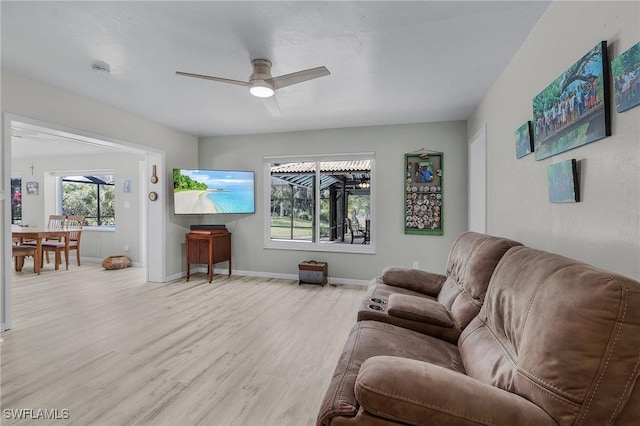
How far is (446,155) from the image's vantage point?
4.32m

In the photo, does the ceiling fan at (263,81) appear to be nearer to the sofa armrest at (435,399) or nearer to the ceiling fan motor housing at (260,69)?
the ceiling fan motor housing at (260,69)

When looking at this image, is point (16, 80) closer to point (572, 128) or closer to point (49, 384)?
point (49, 384)

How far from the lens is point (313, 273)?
4.61 metres

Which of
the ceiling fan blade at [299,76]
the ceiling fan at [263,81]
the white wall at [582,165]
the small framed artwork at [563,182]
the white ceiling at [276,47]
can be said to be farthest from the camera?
the ceiling fan at [263,81]

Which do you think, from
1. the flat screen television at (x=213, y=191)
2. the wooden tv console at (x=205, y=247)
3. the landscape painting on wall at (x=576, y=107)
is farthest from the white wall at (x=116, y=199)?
the landscape painting on wall at (x=576, y=107)

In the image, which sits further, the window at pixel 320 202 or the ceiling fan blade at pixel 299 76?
the window at pixel 320 202

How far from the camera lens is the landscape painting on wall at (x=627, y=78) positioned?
1.12 metres

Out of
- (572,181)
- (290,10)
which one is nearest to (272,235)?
(290,10)

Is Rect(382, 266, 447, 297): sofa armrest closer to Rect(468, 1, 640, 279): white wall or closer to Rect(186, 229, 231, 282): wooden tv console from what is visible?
Rect(468, 1, 640, 279): white wall

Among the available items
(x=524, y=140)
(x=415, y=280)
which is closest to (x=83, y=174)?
(x=415, y=280)

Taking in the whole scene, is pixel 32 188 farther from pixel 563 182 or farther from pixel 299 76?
pixel 563 182

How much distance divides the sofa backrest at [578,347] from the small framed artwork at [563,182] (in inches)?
23.2

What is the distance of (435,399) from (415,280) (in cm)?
182

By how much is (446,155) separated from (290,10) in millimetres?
3133
